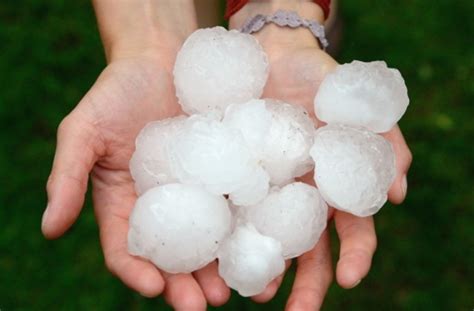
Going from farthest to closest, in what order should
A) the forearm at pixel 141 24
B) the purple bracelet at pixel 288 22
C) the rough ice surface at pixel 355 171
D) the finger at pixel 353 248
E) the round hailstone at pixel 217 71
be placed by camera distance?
the purple bracelet at pixel 288 22
the forearm at pixel 141 24
the round hailstone at pixel 217 71
the rough ice surface at pixel 355 171
the finger at pixel 353 248

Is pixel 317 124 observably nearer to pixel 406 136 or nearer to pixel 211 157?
pixel 211 157

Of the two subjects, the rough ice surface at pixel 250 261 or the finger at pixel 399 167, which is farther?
the finger at pixel 399 167

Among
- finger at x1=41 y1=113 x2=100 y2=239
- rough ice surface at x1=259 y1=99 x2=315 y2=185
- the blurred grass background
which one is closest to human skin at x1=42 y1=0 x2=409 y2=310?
finger at x1=41 y1=113 x2=100 y2=239

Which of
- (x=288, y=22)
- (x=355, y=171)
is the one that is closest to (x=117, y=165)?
(x=355, y=171)

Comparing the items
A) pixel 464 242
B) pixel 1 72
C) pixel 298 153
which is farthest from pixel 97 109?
pixel 464 242

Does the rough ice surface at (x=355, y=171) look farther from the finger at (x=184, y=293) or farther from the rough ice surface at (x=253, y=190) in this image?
the finger at (x=184, y=293)

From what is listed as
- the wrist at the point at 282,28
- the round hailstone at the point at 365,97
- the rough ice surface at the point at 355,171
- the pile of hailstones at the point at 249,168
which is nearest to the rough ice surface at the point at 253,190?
the pile of hailstones at the point at 249,168

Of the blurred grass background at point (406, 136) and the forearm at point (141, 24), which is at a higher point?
the forearm at point (141, 24)
